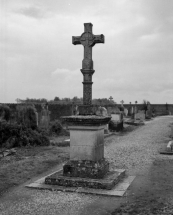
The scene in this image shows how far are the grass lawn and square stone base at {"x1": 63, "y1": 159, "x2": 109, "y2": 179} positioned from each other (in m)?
1.30

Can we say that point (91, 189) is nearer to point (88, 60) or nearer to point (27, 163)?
point (88, 60)

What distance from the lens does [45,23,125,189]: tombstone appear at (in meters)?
6.41

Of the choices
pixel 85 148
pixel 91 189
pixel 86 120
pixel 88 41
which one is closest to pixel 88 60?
pixel 88 41

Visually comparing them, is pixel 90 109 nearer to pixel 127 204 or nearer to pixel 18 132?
pixel 127 204

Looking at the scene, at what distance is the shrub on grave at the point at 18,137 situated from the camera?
12.6 meters

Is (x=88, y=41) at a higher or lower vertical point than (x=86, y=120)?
higher

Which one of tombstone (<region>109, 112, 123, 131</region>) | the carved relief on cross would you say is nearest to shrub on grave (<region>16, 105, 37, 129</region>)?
tombstone (<region>109, 112, 123, 131</region>)

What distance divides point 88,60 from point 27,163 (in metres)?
4.29

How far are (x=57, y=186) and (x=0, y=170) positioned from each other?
105 inches

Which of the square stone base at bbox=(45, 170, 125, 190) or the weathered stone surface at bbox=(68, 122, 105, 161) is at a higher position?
the weathered stone surface at bbox=(68, 122, 105, 161)

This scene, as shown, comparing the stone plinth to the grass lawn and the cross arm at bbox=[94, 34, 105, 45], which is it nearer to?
the grass lawn

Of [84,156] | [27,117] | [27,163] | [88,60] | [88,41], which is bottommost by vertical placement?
[27,163]

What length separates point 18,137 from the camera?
1284cm

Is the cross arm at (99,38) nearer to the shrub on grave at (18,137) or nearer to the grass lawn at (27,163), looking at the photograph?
the grass lawn at (27,163)
